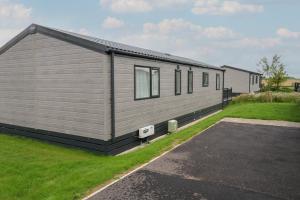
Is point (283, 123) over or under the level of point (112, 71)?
under

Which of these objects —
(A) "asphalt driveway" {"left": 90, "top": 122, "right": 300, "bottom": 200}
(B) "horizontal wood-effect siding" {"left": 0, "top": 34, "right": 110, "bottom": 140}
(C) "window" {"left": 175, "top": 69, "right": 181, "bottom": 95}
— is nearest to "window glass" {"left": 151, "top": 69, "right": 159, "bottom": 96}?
(C) "window" {"left": 175, "top": 69, "right": 181, "bottom": 95}

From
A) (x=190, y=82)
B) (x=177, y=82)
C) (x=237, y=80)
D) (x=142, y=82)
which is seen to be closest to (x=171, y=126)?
(x=177, y=82)

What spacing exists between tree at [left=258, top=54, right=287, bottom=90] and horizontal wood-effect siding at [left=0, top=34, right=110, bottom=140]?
110 ft

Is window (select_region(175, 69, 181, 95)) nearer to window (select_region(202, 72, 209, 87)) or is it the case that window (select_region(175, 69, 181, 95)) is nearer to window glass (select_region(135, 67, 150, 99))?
window glass (select_region(135, 67, 150, 99))

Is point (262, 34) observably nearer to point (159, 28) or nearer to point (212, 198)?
point (159, 28)

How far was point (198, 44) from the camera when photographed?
2734cm

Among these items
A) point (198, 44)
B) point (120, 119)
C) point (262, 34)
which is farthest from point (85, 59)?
point (262, 34)

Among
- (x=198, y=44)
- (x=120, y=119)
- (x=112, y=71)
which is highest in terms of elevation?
(x=198, y=44)

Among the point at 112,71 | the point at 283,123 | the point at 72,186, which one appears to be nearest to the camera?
the point at 72,186

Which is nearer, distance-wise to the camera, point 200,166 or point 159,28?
point 200,166

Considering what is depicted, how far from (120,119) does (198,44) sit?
20790 millimetres

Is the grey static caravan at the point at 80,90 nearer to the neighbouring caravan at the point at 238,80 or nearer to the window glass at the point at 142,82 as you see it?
the window glass at the point at 142,82

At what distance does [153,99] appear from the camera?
35.7 ft

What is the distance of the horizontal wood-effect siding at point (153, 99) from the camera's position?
863cm
